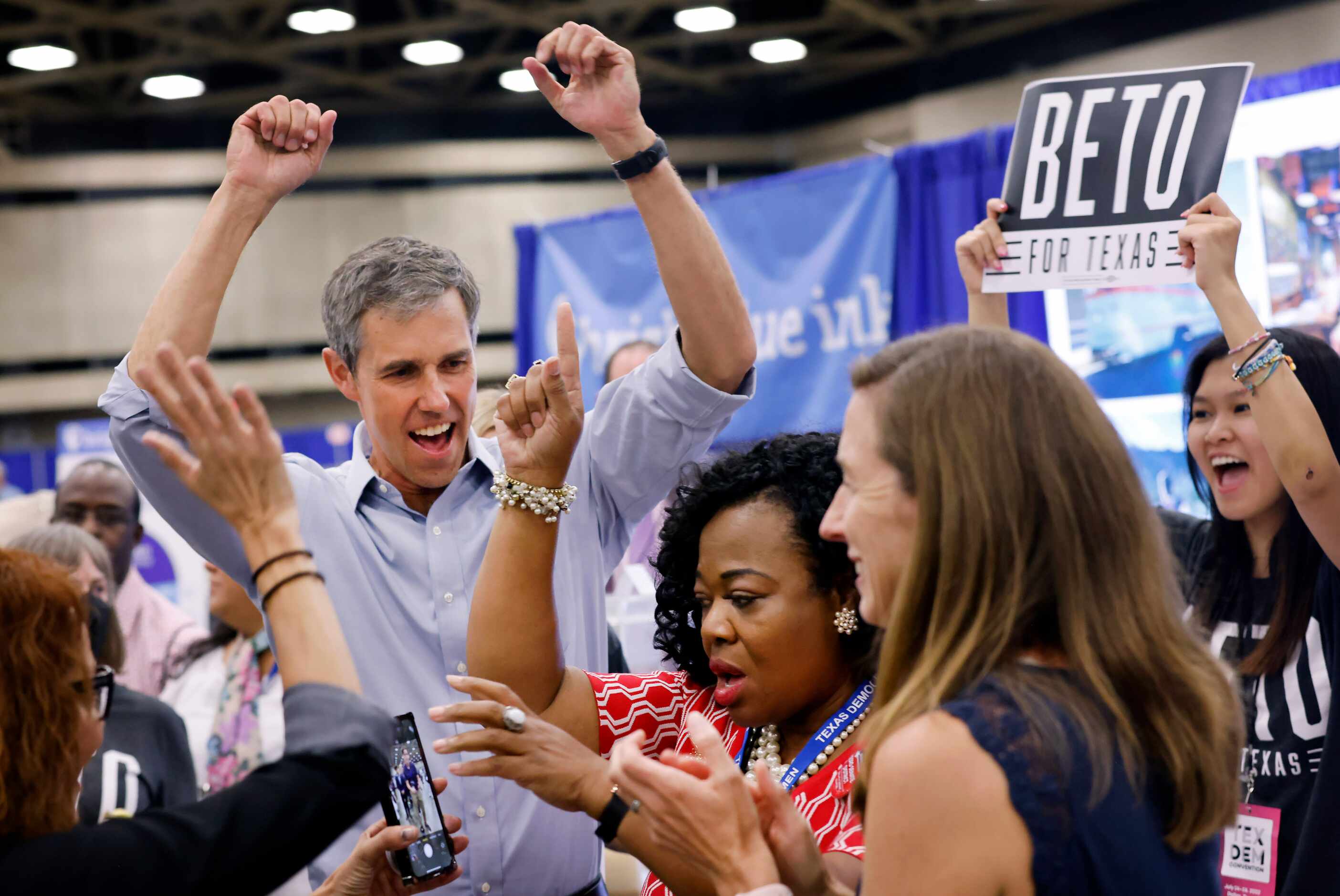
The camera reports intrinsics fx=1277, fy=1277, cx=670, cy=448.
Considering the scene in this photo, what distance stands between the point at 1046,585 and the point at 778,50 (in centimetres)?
1006

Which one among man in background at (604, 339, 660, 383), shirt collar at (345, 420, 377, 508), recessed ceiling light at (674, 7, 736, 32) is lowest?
shirt collar at (345, 420, 377, 508)

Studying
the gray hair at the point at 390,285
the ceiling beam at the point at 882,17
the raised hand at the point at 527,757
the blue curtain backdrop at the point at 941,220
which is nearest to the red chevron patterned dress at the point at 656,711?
the raised hand at the point at 527,757

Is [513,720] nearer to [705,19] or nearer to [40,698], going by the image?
[40,698]

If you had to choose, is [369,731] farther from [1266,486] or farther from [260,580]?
[1266,486]

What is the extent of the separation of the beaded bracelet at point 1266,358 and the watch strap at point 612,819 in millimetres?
1243

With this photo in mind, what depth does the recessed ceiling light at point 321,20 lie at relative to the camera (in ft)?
31.7

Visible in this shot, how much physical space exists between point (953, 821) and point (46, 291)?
12.4 metres

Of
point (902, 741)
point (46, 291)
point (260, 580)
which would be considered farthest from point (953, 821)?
point (46, 291)

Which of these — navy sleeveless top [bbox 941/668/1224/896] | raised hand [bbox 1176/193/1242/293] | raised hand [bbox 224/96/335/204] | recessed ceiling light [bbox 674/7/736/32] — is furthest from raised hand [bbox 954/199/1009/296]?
recessed ceiling light [bbox 674/7/736/32]

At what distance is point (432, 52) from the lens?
10531mm

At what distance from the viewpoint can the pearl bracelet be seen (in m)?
1.64

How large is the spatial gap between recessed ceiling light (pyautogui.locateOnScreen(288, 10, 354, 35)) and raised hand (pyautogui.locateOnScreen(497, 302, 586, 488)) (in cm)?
893

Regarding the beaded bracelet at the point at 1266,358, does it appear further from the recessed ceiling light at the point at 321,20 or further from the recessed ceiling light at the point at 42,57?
the recessed ceiling light at the point at 42,57

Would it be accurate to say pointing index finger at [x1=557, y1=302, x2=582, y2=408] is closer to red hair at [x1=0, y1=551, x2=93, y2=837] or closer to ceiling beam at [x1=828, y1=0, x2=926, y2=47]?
red hair at [x1=0, y1=551, x2=93, y2=837]
